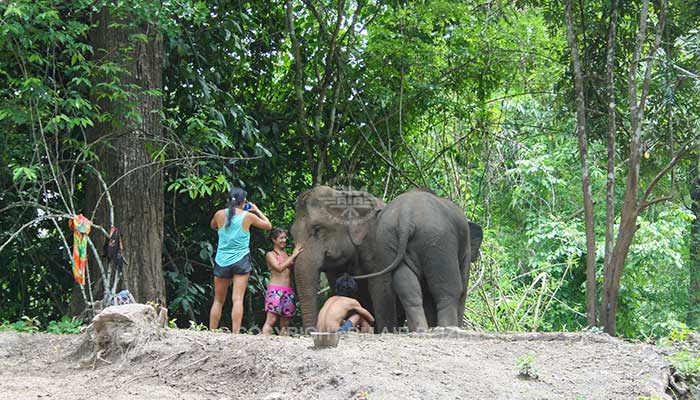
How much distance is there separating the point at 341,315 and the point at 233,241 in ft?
4.62

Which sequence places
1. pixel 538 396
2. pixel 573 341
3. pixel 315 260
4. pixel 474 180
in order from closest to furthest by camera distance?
pixel 538 396 → pixel 573 341 → pixel 315 260 → pixel 474 180

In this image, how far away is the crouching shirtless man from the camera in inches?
336

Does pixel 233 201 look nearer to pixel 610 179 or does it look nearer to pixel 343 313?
pixel 343 313

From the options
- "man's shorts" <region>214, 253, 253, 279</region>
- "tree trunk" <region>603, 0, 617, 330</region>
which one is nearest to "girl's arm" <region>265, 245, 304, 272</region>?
"man's shorts" <region>214, 253, 253, 279</region>

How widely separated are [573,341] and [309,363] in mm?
2605

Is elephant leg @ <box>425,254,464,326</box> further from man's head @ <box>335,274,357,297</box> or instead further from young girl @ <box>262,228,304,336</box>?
young girl @ <box>262,228,304,336</box>

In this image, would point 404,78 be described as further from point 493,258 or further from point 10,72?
point 10,72

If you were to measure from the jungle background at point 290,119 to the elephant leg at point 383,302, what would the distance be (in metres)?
2.00

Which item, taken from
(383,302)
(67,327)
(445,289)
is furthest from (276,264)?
(67,327)

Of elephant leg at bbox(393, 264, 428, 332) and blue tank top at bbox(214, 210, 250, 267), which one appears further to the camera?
blue tank top at bbox(214, 210, 250, 267)

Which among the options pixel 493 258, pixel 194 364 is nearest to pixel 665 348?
pixel 194 364

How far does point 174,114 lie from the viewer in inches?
432

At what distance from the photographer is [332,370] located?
5688mm

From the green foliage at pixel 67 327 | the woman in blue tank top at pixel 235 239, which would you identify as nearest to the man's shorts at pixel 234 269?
the woman in blue tank top at pixel 235 239
